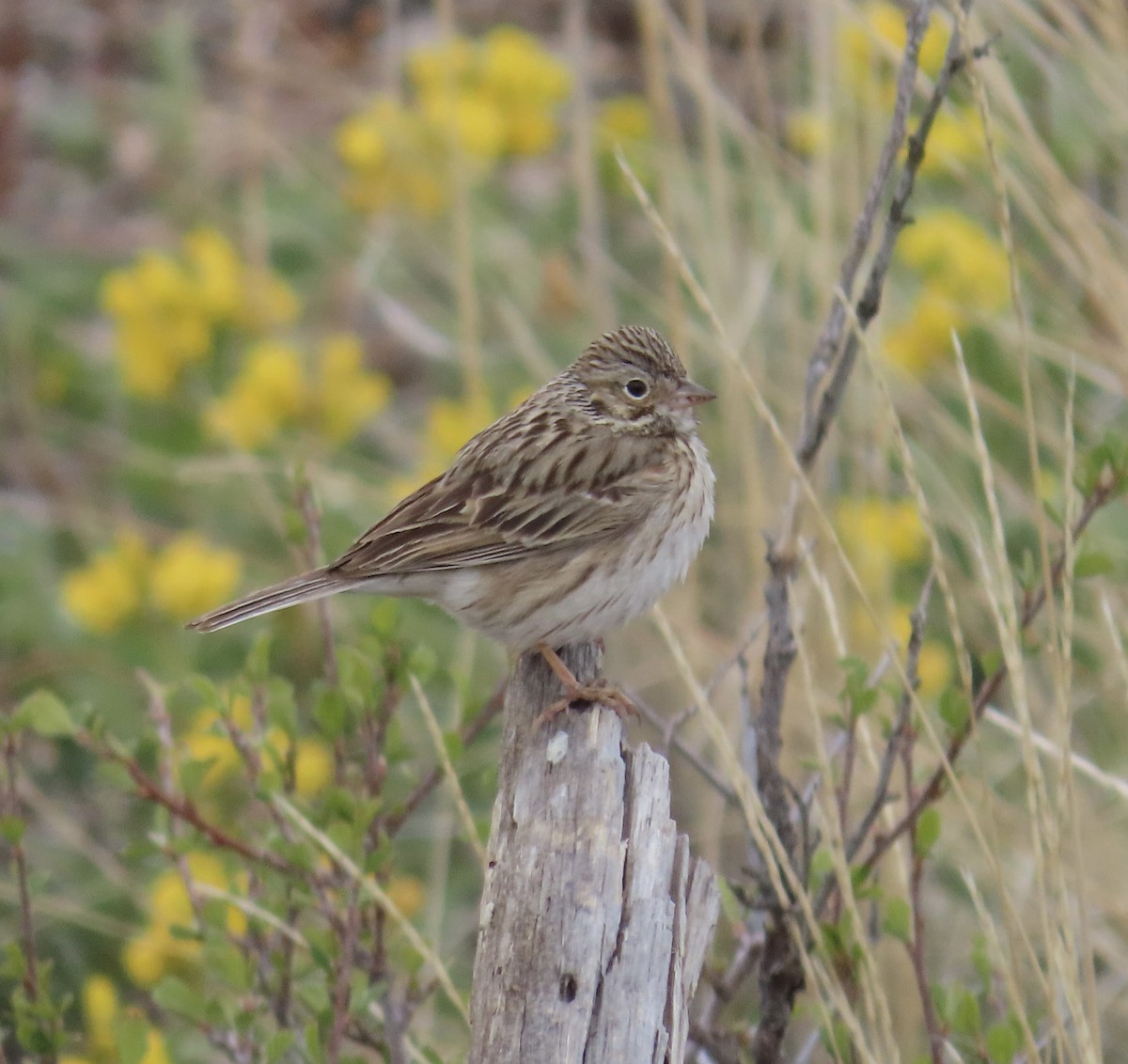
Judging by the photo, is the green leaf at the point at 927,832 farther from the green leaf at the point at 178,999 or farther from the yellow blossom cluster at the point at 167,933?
the yellow blossom cluster at the point at 167,933

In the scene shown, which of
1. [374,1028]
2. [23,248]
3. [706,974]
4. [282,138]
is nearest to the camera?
[706,974]

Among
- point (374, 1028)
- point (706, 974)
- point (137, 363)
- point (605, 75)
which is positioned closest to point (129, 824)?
point (137, 363)

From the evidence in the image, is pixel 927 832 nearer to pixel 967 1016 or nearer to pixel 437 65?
pixel 967 1016

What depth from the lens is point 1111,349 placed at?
465cm

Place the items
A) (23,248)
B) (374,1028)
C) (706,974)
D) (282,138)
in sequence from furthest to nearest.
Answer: (282,138)
(23,248)
(374,1028)
(706,974)

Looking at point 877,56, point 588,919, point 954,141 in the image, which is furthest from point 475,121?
point 588,919

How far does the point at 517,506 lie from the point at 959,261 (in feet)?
6.66

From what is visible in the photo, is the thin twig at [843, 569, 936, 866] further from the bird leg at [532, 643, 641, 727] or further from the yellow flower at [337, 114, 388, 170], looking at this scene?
the yellow flower at [337, 114, 388, 170]

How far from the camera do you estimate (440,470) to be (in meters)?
5.65

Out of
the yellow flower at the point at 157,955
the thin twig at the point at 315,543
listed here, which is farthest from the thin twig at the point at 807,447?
the yellow flower at the point at 157,955

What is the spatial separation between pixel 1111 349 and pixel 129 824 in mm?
3282

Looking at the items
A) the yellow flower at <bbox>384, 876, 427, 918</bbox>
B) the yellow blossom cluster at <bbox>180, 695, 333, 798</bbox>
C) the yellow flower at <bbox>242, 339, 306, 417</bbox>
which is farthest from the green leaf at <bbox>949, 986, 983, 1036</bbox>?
the yellow flower at <bbox>242, 339, 306, 417</bbox>

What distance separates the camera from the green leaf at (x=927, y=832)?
314 centimetres

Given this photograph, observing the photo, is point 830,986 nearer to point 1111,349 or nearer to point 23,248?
point 1111,349
